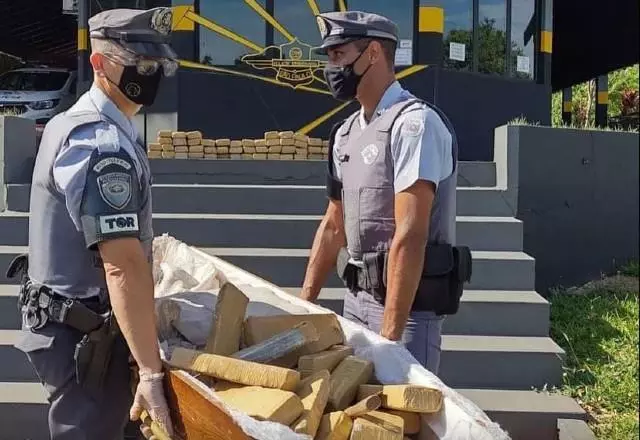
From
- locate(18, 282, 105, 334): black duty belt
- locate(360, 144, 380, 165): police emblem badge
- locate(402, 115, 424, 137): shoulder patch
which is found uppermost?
locate(402, 115, 424, 137): shoulder patch

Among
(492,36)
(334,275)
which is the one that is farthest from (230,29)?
(334,275)

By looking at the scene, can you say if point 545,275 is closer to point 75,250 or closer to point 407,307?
point 407,307

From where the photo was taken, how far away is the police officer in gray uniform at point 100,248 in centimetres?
222

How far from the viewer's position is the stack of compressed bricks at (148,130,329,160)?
6.87 meters

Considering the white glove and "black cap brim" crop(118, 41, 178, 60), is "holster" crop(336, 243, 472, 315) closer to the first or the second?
the white glove

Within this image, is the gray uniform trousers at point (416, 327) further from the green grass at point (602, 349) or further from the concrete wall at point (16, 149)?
the concrete wall at point (16, 149)

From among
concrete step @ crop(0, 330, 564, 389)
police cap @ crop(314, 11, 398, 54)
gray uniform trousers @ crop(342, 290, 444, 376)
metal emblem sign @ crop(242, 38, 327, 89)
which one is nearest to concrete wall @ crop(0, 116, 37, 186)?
concrete step @ crop(0, 330, 564, 389)

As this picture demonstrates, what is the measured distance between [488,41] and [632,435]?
6474 millimetres

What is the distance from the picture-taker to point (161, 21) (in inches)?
98.1

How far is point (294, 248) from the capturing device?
5547mm

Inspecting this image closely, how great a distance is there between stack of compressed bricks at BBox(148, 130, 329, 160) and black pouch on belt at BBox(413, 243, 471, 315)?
4.11 metres

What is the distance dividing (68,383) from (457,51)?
7443mm

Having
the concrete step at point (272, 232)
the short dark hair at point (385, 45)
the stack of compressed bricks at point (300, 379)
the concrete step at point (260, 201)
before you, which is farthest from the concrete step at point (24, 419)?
the short dark hair at point (385, 45)

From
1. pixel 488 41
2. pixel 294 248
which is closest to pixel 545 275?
pixel 294 248
